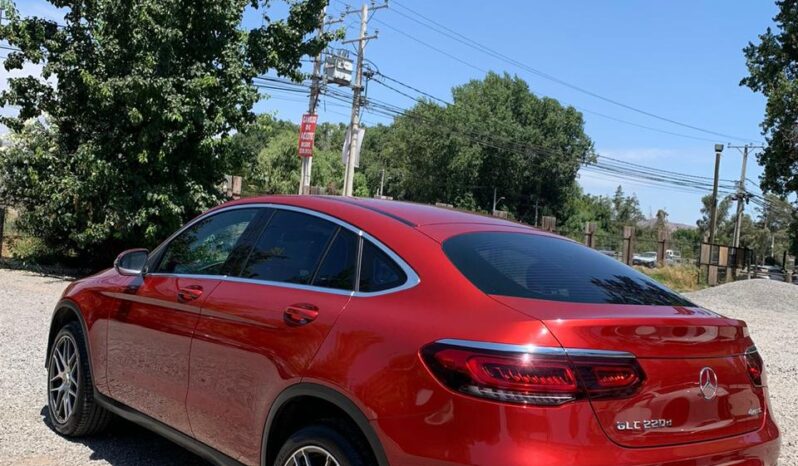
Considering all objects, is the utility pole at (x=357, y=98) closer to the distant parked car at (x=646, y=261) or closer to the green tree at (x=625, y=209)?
the distant parked car at (x=646, y=261)

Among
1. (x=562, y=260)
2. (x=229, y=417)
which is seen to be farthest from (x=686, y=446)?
(x=229, y=417)

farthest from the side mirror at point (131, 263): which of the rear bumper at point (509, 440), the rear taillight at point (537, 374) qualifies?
the rear taillight at point (537, 374)

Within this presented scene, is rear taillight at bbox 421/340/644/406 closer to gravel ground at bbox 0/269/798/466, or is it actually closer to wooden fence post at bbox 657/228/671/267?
gravel ground at bbox 0/269/798/466

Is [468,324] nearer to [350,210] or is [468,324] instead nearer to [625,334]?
[625,334]

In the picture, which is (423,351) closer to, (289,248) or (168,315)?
(289,248)

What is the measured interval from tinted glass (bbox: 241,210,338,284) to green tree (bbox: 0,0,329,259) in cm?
983

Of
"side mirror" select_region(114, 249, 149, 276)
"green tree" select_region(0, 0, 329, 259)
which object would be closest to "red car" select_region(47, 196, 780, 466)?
"side mirror" select_region(114, 249, 149, 276)

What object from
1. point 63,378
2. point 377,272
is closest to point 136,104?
point 63,378

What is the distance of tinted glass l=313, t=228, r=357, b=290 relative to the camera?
3035 millimetres

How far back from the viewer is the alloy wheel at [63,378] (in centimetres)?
473

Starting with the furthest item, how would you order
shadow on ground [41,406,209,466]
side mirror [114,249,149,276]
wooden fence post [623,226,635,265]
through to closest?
1. wooden fence post [623,226,635,265]
2. shadow on ground [41,406,209,466]
3. side mirror [114,249,149,276]

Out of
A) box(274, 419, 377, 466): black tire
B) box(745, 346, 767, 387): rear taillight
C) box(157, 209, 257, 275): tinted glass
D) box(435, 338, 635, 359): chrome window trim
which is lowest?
box(274, 419, 377, 466): black tire

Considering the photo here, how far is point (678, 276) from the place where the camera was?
26172 mm

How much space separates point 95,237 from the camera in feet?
45.1
